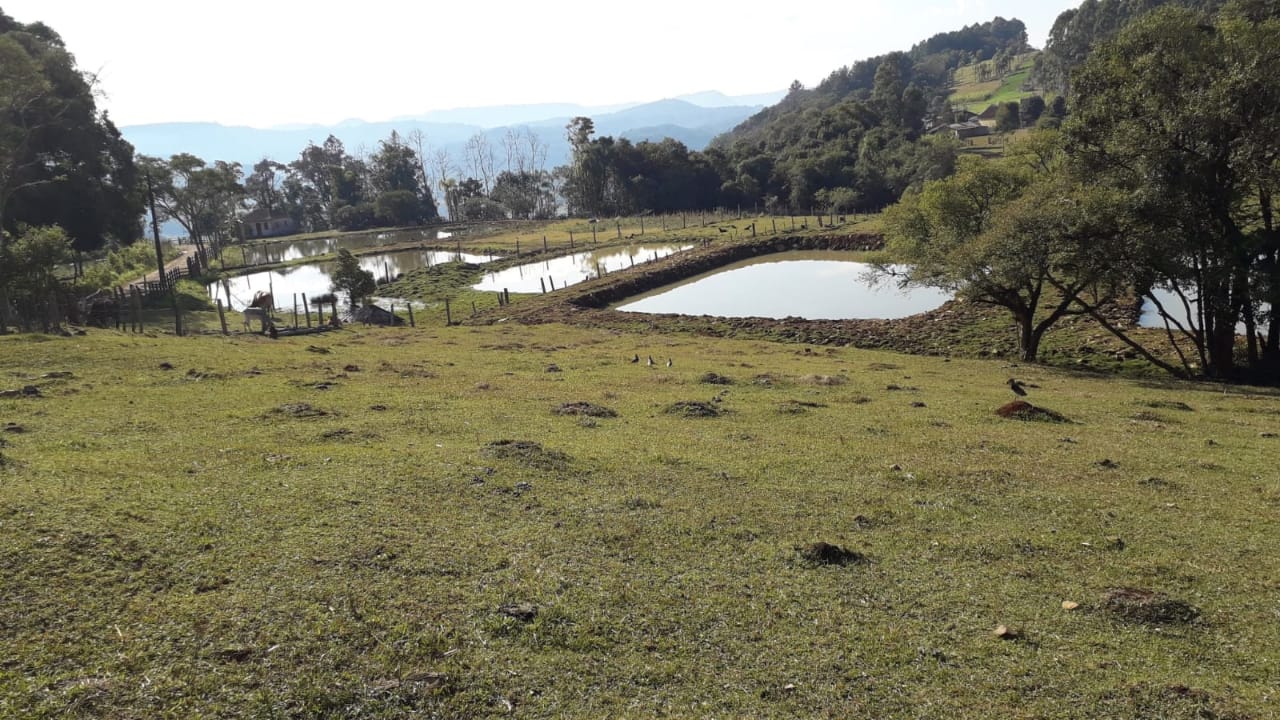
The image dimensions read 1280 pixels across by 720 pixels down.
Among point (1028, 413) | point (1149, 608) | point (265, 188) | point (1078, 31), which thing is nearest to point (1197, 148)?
point (1028, 413)

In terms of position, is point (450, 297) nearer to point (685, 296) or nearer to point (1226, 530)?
point (685, 296)

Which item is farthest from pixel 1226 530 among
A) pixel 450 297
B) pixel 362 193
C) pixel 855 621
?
pixel 362 193

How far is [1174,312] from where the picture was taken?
34.0 metres

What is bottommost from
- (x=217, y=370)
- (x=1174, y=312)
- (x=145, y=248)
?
(x=1174, y=312)

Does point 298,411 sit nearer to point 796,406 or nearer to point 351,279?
point 796,406

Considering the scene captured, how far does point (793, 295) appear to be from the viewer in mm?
45844

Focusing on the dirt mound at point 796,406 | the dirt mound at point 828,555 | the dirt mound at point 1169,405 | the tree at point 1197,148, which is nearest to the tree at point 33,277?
the dirt mound at point 796,406

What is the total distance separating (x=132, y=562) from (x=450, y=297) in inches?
1762

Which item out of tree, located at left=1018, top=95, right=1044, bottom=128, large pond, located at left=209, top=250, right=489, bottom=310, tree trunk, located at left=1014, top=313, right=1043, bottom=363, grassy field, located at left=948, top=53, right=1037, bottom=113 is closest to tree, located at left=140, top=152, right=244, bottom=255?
large pond, located at left=209, top=250, right=489, bottom=310

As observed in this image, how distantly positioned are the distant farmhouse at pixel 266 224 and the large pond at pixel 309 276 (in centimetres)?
4489

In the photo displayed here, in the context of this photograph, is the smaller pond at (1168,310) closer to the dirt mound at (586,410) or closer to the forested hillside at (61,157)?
the dirt mound at (586,410)

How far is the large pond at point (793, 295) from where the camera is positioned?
40.5m

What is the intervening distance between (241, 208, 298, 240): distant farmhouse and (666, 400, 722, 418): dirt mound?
373 feet

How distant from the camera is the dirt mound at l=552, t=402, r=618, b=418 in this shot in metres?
16.0
